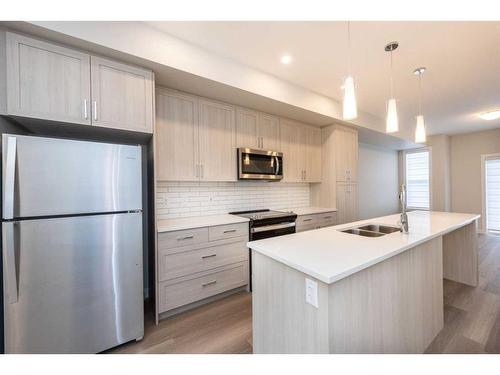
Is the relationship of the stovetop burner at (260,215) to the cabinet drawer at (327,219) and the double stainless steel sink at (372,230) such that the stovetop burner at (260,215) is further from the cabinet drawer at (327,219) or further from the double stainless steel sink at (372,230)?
the double stainless steel sink at (372,230)

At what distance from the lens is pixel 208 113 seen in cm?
266

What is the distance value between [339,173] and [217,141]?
2.28 m

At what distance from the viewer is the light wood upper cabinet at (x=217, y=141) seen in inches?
104

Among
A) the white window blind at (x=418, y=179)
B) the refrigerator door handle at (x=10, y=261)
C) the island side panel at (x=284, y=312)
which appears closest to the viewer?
the island side panel at (x=284, y=312)

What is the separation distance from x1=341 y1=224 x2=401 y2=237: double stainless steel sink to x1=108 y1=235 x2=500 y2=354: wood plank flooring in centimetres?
91

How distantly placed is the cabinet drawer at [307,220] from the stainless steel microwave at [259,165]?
0.69 meters

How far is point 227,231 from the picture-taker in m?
2.43

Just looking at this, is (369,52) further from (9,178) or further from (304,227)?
(9,178)

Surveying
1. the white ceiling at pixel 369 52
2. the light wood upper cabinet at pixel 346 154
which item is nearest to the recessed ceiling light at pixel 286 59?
the white ceiling at pixel 369 52

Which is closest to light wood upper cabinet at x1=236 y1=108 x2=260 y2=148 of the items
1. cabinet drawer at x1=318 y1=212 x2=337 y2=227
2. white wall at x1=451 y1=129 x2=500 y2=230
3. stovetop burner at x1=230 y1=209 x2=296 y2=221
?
stovetop burner at x1=230 y1=209 x2=296 y2=221

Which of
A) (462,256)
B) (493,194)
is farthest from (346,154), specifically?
(493,194)

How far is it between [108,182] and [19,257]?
0.67 meters

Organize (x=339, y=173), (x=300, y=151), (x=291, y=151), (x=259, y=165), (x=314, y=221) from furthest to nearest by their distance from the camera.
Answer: (x=339, y=173) < (x=300, y=151) < (x=291, y=151) < (x=314, y=221) < (x=259, y=165)

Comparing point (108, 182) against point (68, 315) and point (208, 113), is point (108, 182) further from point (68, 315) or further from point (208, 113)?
point (208, 113)
